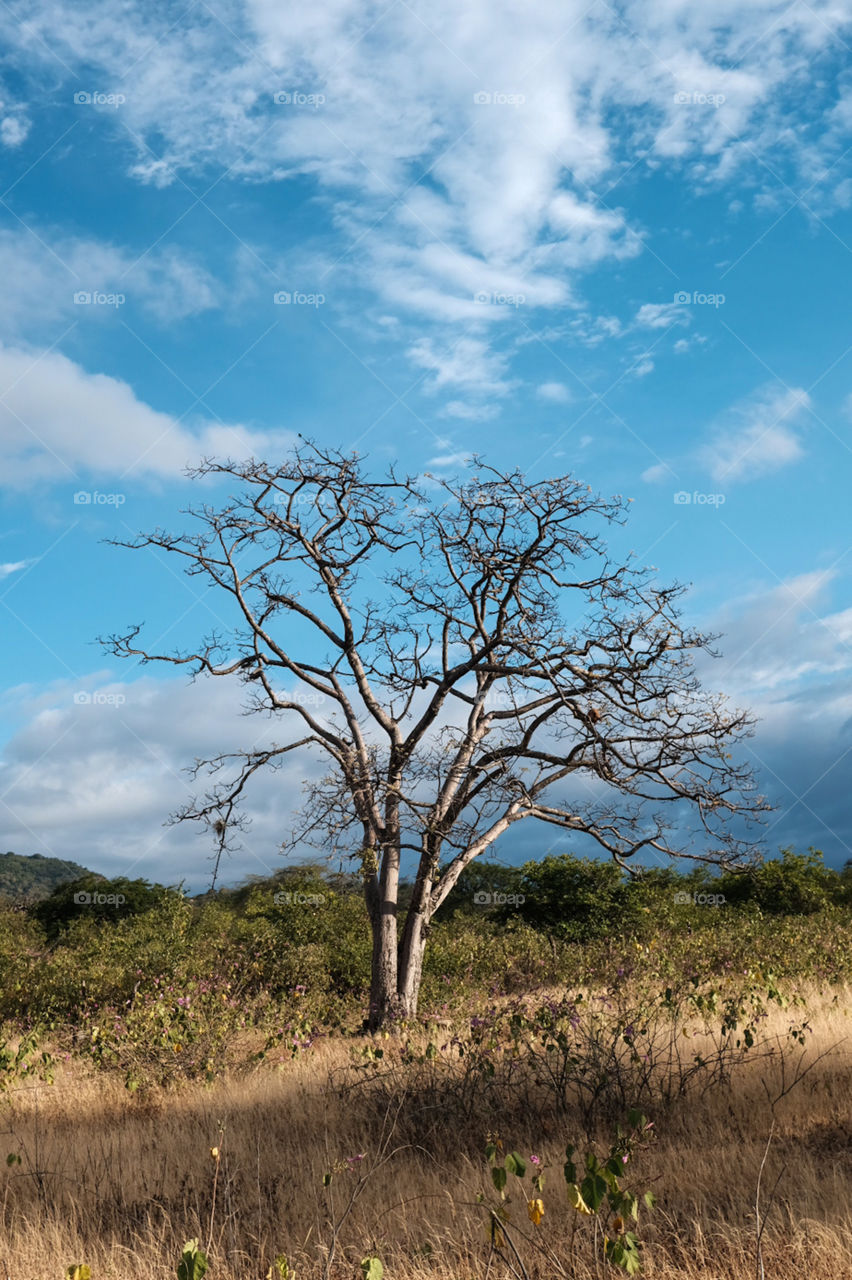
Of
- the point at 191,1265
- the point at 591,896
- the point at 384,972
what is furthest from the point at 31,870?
the point at 191,1265

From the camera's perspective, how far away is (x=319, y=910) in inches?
941

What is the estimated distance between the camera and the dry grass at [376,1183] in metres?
5.42

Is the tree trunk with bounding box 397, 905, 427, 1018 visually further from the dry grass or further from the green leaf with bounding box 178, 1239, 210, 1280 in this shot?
the green leaf with bounding box 178, 1239, 210, 1280

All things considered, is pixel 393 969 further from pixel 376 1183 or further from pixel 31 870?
pixel 31 870

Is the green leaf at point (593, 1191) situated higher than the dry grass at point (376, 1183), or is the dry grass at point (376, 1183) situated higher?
the green leaf at point (593, 1191)

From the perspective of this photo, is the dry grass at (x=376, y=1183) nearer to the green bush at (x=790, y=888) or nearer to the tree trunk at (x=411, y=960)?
the tree trunk at (x=411, y=960)

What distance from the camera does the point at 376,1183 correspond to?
705 cm

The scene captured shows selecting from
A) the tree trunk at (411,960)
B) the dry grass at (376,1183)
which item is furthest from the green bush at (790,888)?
the dry grass at (376,1183)

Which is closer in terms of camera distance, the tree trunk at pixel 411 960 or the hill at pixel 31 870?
the tree trunk at pixel 411 960

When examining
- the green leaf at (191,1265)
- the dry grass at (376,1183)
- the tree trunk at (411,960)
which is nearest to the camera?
the green leaf at (191,1265)

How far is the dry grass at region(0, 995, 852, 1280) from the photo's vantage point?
542 cm

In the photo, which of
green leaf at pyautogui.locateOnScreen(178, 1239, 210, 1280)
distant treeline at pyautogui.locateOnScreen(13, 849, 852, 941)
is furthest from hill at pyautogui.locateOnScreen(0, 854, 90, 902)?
green leaf at pyautogui.locateOnScreen(178, 1239, 210, 1280)

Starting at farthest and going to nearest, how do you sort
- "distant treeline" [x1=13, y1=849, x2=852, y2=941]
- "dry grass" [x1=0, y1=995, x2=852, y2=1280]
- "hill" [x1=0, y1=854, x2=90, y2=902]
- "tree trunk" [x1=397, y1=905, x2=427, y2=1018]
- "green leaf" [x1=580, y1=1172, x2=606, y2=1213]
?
"hill" [x1=0, y1=854, x2=90, y2=902]
"distant treeline" [x1=13, y1=849, x2=852, y2=941]
"tree trunk" [x1=397, y1=905, x2=427, y2=1018]
"dry grass" [x1=0, y1=995, x2=852, y2=1280]
"green leaf" [x1=580, y1=1172, x2=606, y2=1213]

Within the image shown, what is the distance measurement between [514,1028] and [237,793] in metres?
8.88
